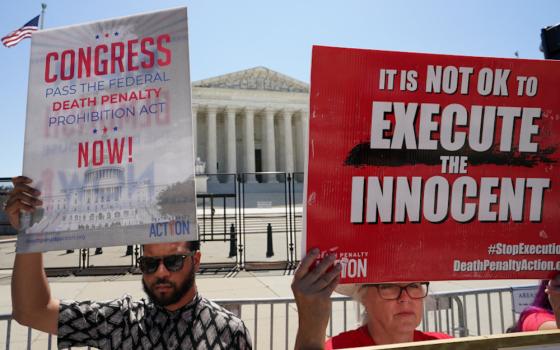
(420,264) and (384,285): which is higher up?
(420,264)

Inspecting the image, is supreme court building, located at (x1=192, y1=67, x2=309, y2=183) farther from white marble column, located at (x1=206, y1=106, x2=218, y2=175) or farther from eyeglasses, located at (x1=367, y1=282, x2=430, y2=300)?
eyeglasses, located at (x1=367, y1=282, x2=430, y2=300)

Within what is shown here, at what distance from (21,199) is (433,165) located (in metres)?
1.64

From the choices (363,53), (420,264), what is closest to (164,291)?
(420,264)

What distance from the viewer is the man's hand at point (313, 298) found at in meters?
1.29

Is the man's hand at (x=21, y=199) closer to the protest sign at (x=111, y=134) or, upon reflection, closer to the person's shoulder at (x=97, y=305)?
the protest sign at (x=111, y=134)

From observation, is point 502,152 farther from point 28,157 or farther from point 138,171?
point 28,157

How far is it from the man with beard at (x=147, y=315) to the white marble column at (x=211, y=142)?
47557mm

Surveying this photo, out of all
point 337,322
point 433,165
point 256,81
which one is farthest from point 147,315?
point 256,81

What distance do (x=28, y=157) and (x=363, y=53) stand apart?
141cm

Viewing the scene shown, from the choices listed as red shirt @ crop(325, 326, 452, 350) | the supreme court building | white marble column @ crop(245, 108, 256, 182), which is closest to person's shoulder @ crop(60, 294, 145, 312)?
red shirt @ crop(325, 326, 452, 350)

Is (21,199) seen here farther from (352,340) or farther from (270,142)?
(270,142)

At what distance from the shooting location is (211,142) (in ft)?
163

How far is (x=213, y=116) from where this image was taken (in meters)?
50.4

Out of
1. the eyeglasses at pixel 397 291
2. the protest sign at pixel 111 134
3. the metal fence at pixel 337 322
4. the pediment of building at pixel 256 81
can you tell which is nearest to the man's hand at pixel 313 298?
the eyeglasses at pixel 397 291
